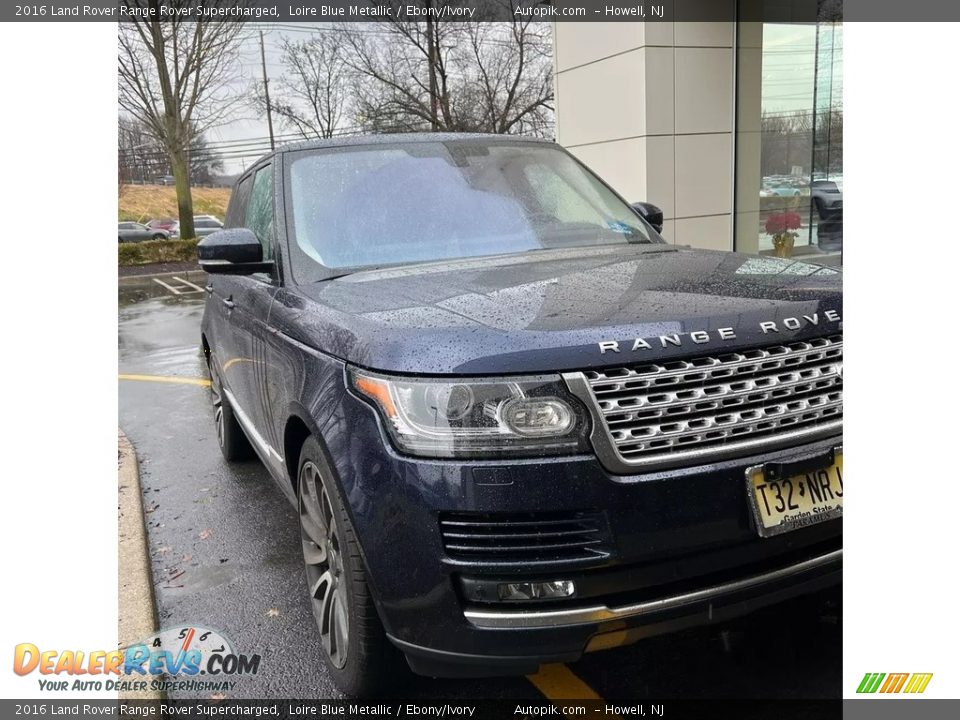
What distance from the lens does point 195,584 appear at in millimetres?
3750

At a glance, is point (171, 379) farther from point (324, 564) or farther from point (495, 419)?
point (495, 419)

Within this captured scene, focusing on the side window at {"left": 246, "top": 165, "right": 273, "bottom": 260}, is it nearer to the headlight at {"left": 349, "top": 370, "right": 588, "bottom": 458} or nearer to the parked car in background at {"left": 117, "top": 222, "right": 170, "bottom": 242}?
the headlight at {"left": 349, "top": 370, "right": 588, "bottom": 458}

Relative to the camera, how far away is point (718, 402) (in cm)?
214

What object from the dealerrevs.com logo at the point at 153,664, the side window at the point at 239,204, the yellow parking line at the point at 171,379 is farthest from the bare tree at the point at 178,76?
the dealerrevs.com logo at the point at 153,664

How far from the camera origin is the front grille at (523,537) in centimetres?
204

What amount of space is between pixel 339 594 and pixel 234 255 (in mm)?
1493

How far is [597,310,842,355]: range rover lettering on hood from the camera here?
2.08 metres

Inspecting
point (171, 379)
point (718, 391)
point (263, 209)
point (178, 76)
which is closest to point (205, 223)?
point (178, 76)

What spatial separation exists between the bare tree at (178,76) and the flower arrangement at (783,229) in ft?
64.1

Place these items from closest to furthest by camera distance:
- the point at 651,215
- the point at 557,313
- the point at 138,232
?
the point at 557,313, the point at 651,215, the point at 138,232

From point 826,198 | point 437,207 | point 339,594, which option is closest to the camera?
point 339,594

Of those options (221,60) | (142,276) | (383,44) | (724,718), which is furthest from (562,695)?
(221,60)
